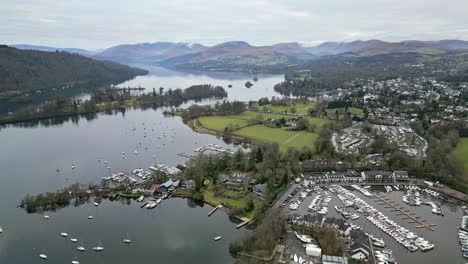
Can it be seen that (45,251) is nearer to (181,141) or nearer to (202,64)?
(181,141)

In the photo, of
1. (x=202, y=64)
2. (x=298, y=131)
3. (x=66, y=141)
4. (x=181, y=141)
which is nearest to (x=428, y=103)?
(x=298, y=131)

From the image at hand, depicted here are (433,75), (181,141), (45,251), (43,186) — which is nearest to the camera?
(45,251)

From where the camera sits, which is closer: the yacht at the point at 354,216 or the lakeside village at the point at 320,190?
the lakeside village at the point at 320,190

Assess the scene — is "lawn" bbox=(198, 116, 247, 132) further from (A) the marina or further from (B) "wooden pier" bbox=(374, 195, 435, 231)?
(B) "wooden pier" bbox=(374, 195, 435, 231)

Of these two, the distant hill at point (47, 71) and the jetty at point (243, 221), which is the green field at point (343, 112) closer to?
the jetty at point (243, 221)

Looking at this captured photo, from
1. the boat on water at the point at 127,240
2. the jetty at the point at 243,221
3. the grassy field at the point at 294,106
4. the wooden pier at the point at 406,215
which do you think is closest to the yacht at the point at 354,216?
the wooden pier at the point at 406,215
